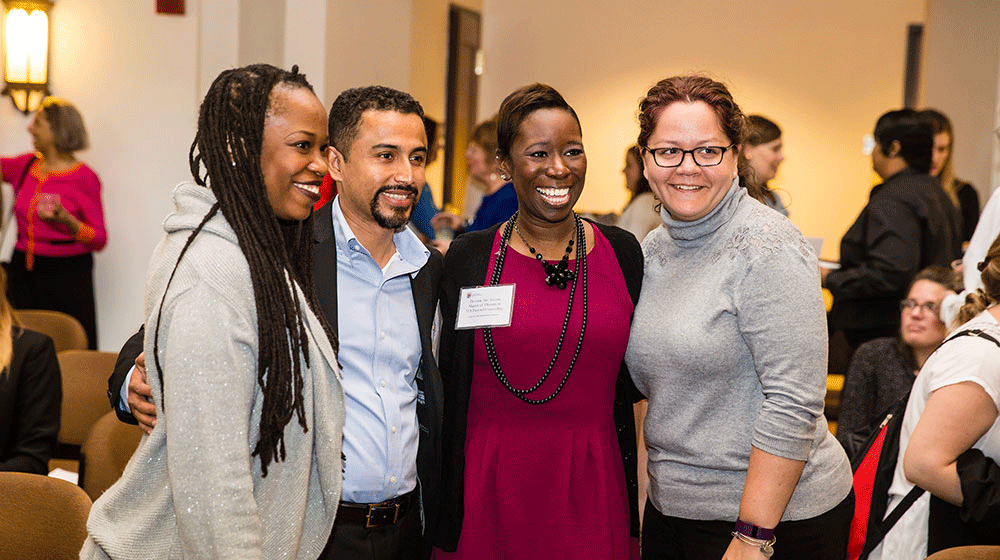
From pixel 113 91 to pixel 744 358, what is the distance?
4.48 m

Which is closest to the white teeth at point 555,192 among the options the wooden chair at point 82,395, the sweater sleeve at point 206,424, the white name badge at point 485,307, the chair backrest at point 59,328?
the white name badge at point 485,307

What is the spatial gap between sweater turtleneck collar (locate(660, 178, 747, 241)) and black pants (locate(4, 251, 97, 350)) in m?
4.33

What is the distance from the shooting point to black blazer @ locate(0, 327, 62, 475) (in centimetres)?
275

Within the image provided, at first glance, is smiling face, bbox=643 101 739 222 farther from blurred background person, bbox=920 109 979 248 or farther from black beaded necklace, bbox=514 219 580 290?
blurred background person, bbox=920 109 979 248

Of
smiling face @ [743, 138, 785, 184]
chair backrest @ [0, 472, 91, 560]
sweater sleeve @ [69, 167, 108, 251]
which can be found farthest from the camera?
sweater sleeve @ [69, 167, 108, 251]

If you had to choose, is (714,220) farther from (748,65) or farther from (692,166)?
(748,65)

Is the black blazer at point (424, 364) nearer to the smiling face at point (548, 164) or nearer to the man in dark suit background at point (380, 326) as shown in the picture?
the man in dark suit background at point (380, 326)

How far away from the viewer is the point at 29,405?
9.17 ft

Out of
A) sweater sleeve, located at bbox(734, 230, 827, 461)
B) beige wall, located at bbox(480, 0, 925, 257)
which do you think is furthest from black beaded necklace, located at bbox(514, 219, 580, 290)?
beige wall, located at bbox(480, 0, 925, 257)

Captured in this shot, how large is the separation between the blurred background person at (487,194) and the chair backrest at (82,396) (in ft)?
4.62

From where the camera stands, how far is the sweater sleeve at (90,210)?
5090 mm

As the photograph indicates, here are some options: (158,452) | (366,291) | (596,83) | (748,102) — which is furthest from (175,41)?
(748,102)

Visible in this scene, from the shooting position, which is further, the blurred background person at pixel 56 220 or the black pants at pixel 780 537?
the blurred background person at pixel 56 220

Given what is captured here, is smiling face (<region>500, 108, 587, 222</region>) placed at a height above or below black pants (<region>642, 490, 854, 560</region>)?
above
